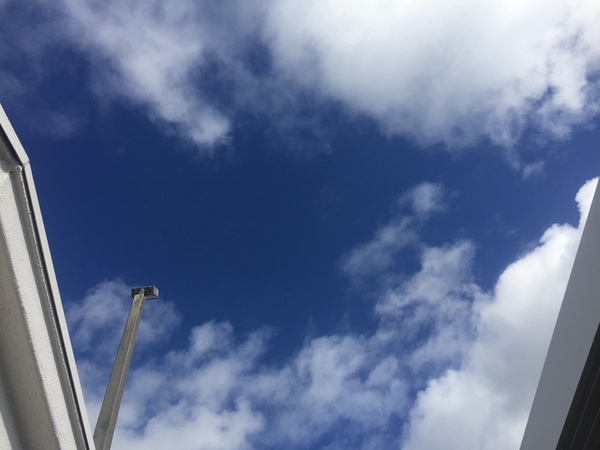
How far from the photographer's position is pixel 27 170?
229 centimetres

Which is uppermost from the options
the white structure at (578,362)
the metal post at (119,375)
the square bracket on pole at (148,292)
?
the square bracket on pole at (148,292)

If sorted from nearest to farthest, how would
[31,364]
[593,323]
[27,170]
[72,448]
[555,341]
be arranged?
[27,170]
[31,364]
[72,448]
[593,323]
[555,341]

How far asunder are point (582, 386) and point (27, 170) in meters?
3.53

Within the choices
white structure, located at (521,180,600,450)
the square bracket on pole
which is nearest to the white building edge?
white structure, located at (521,180,600,450)

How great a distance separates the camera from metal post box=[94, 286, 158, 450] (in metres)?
5.27

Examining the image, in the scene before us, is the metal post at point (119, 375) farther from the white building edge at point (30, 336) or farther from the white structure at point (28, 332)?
the white structure at point (28, 332)

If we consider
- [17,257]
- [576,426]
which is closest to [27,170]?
[17,257]

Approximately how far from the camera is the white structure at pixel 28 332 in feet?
7.39

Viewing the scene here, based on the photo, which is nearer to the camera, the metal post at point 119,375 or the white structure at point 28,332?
the white structure at point 28,332

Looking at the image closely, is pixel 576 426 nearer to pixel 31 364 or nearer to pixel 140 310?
pixel 31 364

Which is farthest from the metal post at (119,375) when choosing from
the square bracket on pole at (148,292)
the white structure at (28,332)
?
the white structure at (28,332)

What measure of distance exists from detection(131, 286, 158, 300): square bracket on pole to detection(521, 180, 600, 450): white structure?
15.0 feet

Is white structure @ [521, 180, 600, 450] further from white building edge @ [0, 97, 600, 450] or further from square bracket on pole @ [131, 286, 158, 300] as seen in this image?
square bracket on pole @ [131, 286, 158, 300]

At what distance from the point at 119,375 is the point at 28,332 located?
11.9 feet
